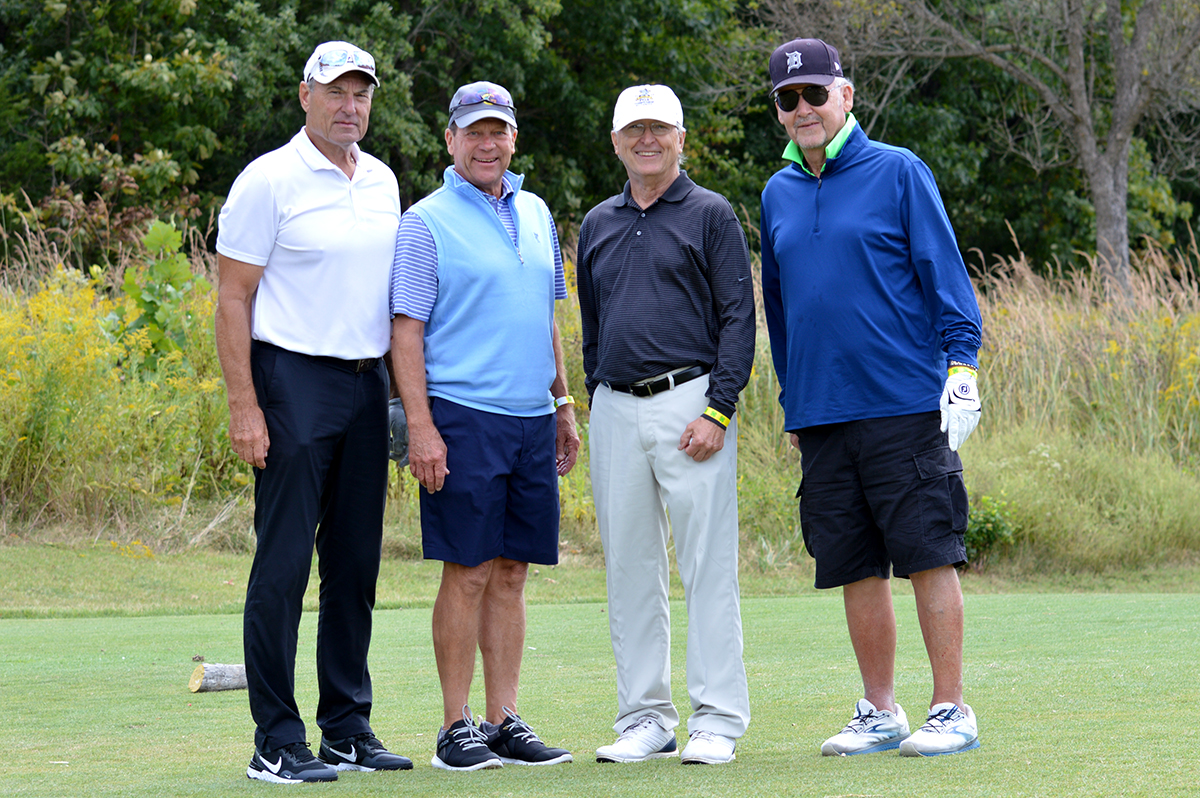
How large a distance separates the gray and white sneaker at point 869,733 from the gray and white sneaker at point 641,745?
485 mm

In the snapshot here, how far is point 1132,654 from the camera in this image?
5219 mm

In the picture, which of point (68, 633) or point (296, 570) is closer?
point (296, 570)

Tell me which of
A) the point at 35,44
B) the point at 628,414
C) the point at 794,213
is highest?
the point at 35,44

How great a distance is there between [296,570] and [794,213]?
1901 millimetres

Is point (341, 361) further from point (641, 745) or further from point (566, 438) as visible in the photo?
point (641, 745)

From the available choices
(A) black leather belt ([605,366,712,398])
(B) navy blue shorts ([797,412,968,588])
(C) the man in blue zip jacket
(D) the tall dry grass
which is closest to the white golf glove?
(C) the man in blue zip jacket

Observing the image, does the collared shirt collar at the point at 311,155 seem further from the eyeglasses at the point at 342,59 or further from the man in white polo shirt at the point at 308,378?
the eyeglasses at the point at 342,59

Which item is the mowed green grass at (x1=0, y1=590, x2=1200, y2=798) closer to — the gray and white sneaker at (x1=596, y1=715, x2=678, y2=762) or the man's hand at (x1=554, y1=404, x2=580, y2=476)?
A: the gray and white sneaker at (x1=596, y1=715, x2=678, y2=762)

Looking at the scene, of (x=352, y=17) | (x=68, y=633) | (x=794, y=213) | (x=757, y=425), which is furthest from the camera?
(x=352, y=17)

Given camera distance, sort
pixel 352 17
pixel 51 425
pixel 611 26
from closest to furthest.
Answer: pixel 51 425, pixel 352 17, pixel 611 26

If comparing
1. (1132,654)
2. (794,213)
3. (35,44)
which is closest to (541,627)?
(1132,654)

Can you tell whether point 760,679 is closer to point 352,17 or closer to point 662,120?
point 662,120

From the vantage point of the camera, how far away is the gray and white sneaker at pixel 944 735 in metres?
3.59

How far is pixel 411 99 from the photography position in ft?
57.7
